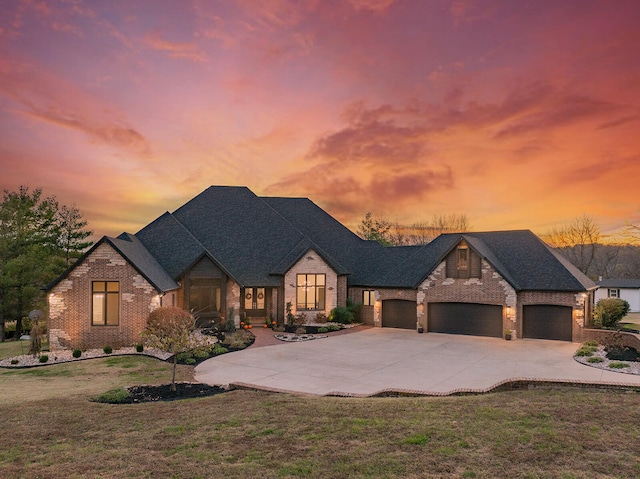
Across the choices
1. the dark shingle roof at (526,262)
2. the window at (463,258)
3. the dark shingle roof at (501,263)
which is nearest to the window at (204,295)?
the dark shingle roof at (501,263)

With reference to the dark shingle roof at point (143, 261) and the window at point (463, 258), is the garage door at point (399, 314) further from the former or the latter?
the dark shingle roof at point (143, 261)

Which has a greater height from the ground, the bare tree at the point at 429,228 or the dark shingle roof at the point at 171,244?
the bare tree at the point at 429,228

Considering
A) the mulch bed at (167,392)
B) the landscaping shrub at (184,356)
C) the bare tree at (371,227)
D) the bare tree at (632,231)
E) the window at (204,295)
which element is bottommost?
the landscaping shrub at (184,356)

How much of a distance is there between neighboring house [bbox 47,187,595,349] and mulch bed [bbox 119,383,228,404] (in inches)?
351

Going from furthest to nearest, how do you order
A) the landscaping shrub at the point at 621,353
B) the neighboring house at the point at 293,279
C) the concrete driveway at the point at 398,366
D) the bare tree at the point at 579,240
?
1. the bare tree at the point at 579,240
2. the neighboring house at the point at 293,279
3. the landscaping shrub at the point at 621,353
4. the concrete driveway at the point at 398,366

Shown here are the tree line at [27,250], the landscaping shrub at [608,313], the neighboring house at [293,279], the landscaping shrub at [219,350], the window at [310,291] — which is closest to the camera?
the landscaping shrub at [219,350]

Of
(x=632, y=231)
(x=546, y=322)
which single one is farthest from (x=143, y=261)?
(x=632, y=231)

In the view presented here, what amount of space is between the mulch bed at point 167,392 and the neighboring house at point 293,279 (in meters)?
8.91

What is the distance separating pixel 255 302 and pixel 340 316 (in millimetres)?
5747

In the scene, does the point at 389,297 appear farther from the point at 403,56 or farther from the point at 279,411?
the point at 279,411

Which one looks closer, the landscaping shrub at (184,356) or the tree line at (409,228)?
the landscaping shrub at (184,356)

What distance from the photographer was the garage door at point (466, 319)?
2523 cm

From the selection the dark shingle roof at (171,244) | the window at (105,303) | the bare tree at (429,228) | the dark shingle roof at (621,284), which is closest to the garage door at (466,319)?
the dark shingle roof at (171,244)

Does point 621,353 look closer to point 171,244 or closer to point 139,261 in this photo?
point 139,261
